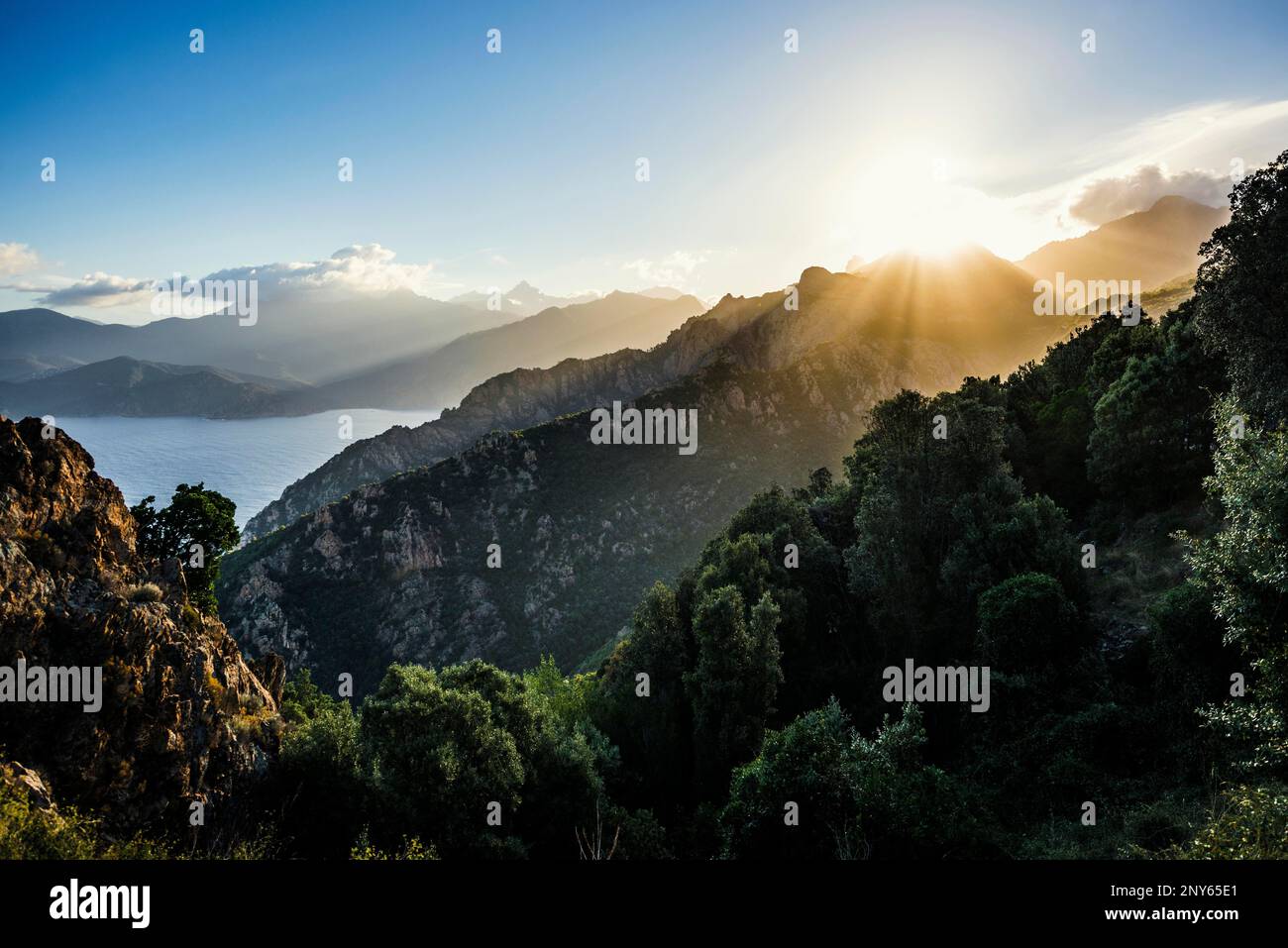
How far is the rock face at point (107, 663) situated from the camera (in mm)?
17062

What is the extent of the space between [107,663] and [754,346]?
17218 cm

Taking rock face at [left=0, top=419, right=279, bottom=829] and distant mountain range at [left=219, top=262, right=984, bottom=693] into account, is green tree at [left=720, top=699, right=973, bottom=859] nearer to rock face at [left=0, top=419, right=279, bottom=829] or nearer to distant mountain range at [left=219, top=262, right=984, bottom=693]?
rock face at [left=0, top=419, right=279, bottom=829]

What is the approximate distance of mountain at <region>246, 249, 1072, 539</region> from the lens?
167875mm

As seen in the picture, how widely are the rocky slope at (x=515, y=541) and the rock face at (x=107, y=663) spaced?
5465cm

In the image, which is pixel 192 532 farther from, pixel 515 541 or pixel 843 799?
pixel 515 541

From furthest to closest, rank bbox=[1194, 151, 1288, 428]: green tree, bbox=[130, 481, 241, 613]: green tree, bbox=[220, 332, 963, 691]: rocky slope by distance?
1. bbox=[220, 332, 963, 691]: rocky slope
2. bbox=[130, 481, 241, 613]: green tree
3. bbox=[1194, 151, 1288, 428]: green tree

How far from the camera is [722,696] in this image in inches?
1346

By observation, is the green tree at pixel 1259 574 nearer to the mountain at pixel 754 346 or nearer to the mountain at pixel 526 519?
the mountain at pixel 526 519

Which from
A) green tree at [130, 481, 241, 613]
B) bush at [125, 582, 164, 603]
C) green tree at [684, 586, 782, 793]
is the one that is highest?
green tree at [130, 481, 241, 613]

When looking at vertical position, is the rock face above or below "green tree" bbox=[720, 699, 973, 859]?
above

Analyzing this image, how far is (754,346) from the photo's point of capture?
582ft

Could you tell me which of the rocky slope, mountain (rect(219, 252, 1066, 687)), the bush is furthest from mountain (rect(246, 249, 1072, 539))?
the bush

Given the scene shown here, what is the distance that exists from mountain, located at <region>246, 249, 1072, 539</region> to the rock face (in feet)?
465

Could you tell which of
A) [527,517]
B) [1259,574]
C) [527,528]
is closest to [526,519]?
[527,517]
